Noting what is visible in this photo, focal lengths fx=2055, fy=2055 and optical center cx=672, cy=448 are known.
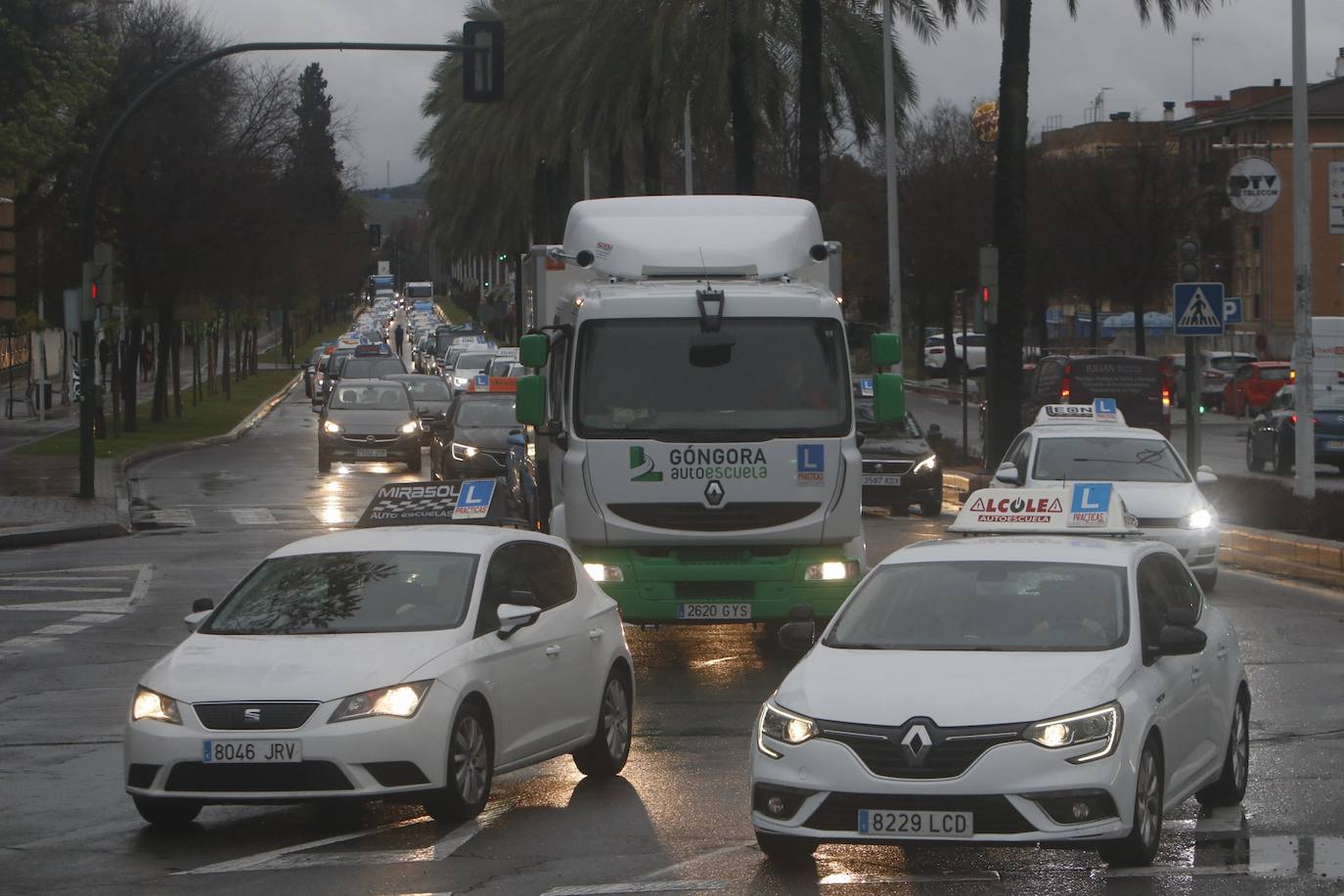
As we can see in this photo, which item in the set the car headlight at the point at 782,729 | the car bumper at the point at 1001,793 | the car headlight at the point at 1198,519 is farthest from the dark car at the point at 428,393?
the car bumper at the point at 1001,793

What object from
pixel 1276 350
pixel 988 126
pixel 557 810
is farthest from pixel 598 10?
pixel 1276 350

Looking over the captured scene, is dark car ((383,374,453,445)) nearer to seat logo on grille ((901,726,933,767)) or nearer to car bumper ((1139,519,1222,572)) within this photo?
car bumper ((1139,519,1222,572))

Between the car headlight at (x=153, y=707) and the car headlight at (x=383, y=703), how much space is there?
30.1 inches

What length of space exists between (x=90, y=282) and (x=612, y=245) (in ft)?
49.8

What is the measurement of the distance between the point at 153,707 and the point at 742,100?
29.3m

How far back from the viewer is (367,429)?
125 feet

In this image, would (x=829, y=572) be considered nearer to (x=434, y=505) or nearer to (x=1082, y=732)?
(x=434, y=505)

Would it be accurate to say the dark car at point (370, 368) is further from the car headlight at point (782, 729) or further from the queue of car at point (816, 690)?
the car headlight at point (782, 729)

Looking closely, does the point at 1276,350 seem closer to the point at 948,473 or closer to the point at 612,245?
the point at 948,473

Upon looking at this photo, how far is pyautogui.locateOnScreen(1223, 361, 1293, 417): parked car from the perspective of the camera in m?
56.1

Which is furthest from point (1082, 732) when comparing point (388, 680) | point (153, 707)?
point (153, 707)

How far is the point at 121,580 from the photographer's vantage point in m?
21.7

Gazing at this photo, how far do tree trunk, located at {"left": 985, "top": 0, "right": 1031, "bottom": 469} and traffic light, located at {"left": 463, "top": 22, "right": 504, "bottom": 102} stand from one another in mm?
7699

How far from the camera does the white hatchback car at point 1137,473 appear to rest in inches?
792
